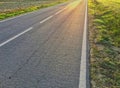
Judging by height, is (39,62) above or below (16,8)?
above

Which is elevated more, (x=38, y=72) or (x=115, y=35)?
(x=38, y=72)

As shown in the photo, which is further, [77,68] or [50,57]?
[50,57]

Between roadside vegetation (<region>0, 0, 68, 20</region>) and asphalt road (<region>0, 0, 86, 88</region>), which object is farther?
roadside vegetation (<region>0, 0, 68, 20</region>)

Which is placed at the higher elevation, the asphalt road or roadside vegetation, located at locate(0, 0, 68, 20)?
the asphalt road

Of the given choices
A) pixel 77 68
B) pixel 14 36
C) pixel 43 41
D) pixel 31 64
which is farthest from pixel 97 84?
pixel 14 36

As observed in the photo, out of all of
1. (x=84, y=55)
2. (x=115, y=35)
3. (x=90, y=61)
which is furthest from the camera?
(x=115, y=35)

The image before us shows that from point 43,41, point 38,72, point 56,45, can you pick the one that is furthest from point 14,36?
point 38,72

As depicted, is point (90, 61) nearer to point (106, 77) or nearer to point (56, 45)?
point (106, 77)

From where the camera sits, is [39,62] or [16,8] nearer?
[39,62]

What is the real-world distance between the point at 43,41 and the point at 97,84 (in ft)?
17.8

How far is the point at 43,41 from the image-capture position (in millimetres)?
11422

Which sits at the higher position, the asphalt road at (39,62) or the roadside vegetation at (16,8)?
the asphalt road at (39,62)

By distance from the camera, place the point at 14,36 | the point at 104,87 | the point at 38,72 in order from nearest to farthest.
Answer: the point at 104,87 < the point at 38,72 < the point at 14,36

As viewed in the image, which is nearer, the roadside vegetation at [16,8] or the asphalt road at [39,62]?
the asphalt road at [39,62]
